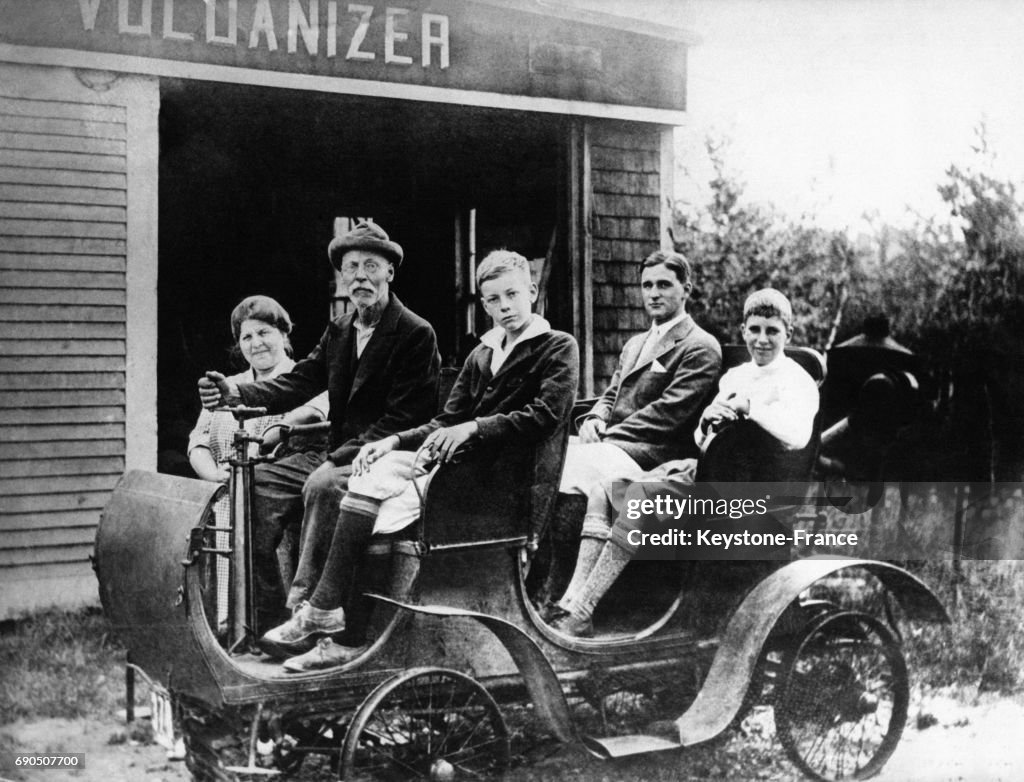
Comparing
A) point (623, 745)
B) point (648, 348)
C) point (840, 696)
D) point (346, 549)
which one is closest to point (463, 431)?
point (346, 549)

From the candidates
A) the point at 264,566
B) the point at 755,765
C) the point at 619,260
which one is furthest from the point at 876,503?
the point at 264,566

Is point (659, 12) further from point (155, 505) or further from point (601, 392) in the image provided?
point (155, 505)

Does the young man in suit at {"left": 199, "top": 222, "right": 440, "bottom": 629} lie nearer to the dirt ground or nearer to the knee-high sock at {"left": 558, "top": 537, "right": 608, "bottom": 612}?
the knee-high sock at {"left": 558, "top": 537, "right": 608, "bottom": 612}

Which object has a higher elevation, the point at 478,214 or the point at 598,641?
the point at 478,214

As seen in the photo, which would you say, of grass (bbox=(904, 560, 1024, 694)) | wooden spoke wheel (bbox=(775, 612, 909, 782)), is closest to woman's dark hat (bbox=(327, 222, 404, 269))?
wooden spoke wheel (bbox=(775, 612, 909, 782))

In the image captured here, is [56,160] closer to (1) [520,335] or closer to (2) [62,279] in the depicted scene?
(2) [62,279]

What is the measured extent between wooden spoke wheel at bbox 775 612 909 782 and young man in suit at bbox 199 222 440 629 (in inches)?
72.7

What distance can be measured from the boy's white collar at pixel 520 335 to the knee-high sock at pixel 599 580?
845 mm

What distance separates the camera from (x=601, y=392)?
389cm

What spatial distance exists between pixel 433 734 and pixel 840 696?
1.72 m

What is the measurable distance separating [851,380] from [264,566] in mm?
2611

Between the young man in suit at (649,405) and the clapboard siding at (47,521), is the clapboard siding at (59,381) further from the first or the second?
the young man in suit at (649,405)

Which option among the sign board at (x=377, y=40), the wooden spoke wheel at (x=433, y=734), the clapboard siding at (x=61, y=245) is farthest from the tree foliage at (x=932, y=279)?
the clapboard siding at (x=61, y=245)

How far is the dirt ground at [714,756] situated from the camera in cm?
344
